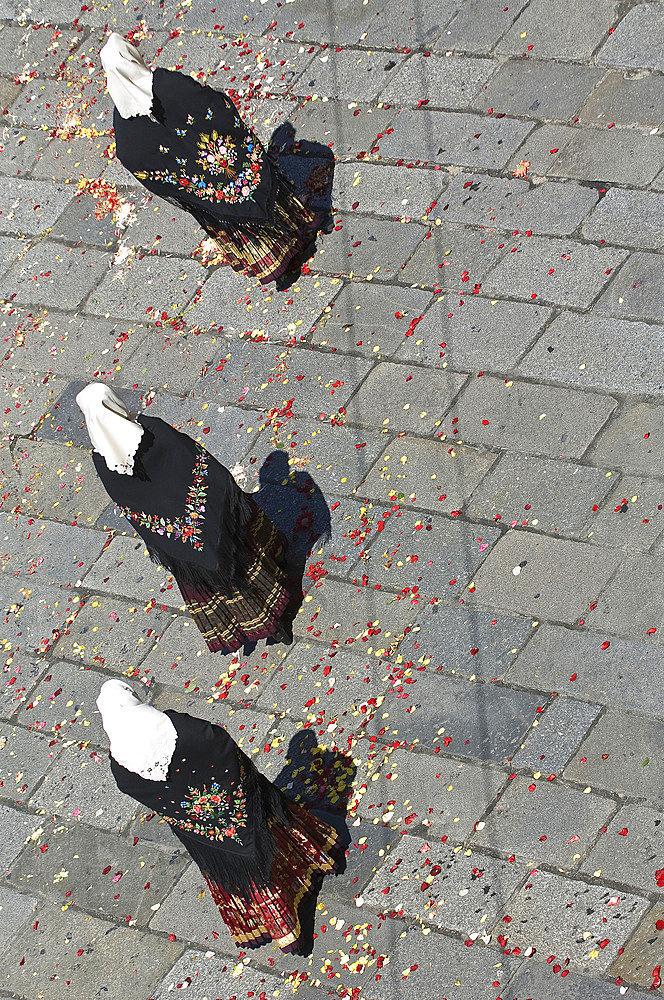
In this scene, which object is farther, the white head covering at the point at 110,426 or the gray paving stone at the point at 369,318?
the gray paving stone at the point at 369,318

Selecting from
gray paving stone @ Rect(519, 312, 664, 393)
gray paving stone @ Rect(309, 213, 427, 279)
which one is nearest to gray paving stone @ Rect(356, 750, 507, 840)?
gray paving stone @ Rect(519, 312, 664, 393)

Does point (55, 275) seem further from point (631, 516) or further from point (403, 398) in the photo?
point (631, 516)

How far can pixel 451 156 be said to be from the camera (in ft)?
22.3

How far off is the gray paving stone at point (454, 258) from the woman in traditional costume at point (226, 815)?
111 inches

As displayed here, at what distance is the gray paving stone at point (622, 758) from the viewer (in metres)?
4.62

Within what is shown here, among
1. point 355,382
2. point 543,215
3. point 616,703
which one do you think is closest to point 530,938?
point 616,703

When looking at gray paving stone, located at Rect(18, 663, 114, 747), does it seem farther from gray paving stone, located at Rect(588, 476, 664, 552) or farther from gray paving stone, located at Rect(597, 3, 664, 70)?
gray paving stone, located at Rect(597, 3, 664, 70)

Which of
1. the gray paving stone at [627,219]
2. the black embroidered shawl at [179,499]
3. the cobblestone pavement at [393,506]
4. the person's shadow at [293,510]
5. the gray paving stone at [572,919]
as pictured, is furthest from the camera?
the gray paving stone at [627,219]

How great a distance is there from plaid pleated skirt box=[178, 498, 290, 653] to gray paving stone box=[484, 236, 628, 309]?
5.92 feet

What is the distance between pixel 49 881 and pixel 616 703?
2520 mm

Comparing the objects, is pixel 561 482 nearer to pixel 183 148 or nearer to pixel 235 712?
pixel 235 712

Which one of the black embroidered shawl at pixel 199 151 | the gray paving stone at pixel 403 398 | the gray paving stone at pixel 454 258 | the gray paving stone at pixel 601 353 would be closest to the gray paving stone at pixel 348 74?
the black embroidered shawl at pixel 199 151

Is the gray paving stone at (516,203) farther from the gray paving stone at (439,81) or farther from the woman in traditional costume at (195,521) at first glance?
the woman in traditional costume at (195,521)

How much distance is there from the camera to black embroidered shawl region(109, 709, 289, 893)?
4.28m
